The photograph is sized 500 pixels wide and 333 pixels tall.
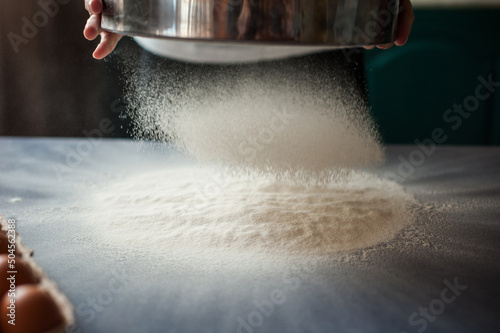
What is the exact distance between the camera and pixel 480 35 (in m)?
2.17

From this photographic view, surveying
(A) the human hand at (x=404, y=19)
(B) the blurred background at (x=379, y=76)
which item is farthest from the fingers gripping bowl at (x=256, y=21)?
(B) the blurred background at (x=379, y=76)

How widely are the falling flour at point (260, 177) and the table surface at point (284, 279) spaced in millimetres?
62

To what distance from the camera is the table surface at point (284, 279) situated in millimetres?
698

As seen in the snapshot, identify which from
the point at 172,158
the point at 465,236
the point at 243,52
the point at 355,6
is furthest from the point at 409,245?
the point at 243,52

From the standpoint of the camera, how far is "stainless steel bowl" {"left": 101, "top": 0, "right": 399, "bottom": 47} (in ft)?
1.88

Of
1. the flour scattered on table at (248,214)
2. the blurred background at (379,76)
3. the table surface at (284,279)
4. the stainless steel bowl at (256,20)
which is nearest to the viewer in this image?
the stainless steel bowl at (256,20)

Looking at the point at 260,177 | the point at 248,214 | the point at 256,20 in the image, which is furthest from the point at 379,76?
the point at 256,20

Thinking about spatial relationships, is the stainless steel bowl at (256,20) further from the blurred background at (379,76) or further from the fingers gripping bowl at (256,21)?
the blurred background at (379,76)

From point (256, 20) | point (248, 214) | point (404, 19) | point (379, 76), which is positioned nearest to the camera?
point (256, 20)

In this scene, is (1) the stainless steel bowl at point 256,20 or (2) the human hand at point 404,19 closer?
(1) the stainless steel bowl at point 256,20

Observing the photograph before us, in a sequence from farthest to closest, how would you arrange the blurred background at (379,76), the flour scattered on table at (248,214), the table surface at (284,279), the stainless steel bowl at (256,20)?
the blurred background at (379,76), the flour scattered on table at (248,214), the table surface at (284,279), the stainless steel bowl at (256,20)

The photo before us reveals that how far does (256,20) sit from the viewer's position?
572 mm

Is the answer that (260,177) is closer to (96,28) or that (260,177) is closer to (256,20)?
(96,28)

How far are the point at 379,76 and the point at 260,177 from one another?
124cm
